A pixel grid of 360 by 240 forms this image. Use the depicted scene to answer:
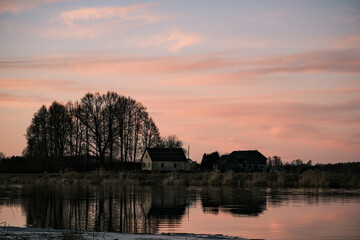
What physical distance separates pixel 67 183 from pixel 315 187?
2745 cm

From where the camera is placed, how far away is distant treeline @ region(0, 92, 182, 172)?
69750 mm

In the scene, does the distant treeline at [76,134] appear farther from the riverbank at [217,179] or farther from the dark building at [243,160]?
the dark building at [243,160]

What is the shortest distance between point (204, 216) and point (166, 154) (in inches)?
2675

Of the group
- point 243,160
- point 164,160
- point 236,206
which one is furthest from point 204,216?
point 243,160

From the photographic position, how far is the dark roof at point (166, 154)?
86750 mm

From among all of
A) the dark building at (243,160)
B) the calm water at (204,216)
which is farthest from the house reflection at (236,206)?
the dark building at (243,160)

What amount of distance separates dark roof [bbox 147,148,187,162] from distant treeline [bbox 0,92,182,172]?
1250 cm

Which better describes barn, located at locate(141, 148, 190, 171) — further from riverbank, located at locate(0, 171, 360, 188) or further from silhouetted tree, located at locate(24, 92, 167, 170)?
riverbank, located at locate(0, 171, 360, 188)

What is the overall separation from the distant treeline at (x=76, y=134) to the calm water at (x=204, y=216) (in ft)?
131

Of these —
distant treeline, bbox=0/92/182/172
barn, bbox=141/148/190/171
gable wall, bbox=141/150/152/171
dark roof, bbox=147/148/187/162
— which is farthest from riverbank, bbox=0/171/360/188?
gable wall, bbox=141/150/152/171

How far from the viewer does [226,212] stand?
23.2 meters

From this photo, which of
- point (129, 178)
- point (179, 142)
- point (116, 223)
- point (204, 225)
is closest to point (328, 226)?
point (204, 225)

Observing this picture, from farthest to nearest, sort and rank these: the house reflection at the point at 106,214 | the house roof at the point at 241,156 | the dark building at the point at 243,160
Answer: the house roof at the point at 241,156, the dark building at the point at 243,160, the house reflection at the point at 106,214

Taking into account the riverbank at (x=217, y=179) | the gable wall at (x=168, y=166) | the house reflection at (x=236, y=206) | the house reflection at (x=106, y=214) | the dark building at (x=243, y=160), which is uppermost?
the dark building at (x=243, y=160)
